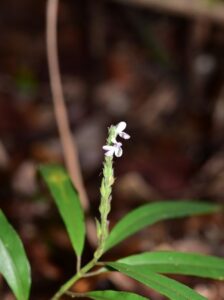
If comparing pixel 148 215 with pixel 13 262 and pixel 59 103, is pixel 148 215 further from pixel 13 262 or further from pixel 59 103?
pixel 59 103

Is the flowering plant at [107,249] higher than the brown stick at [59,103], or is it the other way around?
the brown stick at [59,103]

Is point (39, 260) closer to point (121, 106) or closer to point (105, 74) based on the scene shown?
point (121, 106)

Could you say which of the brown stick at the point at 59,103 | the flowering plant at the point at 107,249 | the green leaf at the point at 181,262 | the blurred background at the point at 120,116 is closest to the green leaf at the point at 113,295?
the flowering plant at the point at 107,249

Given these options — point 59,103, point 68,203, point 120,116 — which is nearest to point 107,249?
point 68,203

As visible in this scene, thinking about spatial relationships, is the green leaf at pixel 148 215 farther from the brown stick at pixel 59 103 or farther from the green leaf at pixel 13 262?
the brown stick at pixel 59 103

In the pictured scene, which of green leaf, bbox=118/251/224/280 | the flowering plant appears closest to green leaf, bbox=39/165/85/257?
the flowering plant
